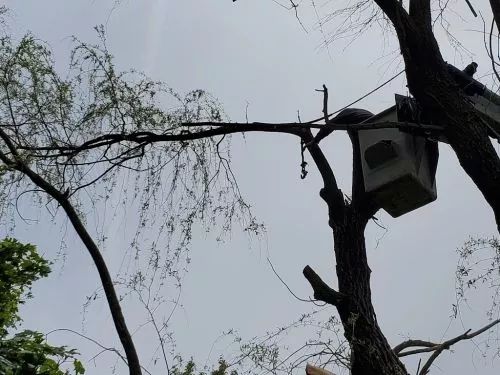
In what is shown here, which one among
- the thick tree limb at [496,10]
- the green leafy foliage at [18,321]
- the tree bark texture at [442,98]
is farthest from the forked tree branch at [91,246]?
the thick tree limb at [496,10]

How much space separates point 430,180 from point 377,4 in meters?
0.96

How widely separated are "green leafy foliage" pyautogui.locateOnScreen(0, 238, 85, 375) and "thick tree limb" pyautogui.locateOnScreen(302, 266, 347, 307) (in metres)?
1.24

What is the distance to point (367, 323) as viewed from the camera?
11.8 feet

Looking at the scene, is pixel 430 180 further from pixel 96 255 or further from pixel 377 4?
pixel 96 255

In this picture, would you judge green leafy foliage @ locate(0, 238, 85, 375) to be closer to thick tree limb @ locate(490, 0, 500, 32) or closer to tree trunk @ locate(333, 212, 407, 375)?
tree trunk @ locate(333, 212, 407, 375)

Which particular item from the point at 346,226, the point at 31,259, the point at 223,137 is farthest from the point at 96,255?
the point at 346,226

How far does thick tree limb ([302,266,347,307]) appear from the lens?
370cm

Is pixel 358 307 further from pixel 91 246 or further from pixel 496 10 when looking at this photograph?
pixel 91 246

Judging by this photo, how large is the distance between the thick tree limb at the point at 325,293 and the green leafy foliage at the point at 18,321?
124 cm

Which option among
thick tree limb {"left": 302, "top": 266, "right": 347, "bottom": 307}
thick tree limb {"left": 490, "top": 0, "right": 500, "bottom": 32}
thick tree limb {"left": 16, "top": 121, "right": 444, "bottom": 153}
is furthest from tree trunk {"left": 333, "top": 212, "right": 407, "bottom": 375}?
thick tree limb {"left": 490, "top": 0, "right": 500, "bottom": 32}

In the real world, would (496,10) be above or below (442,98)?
above

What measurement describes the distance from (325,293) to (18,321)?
1648 millimetres

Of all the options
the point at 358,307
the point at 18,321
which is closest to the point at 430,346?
the point at 358,307

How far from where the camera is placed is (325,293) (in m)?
3.70
